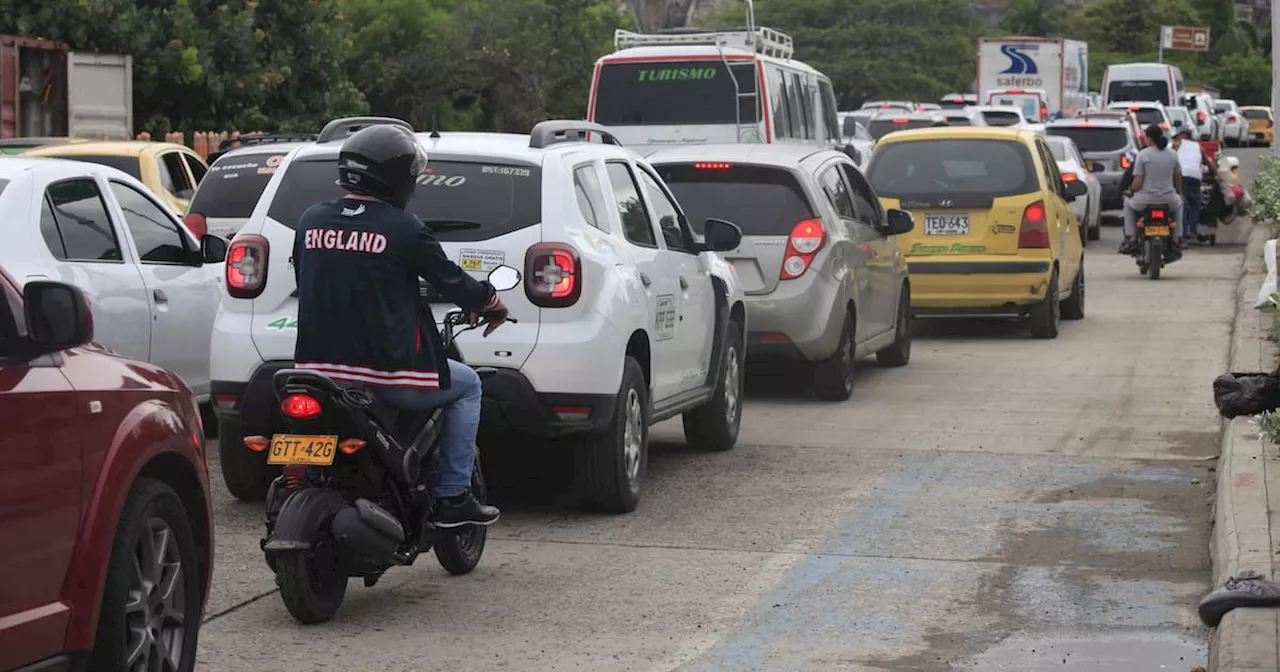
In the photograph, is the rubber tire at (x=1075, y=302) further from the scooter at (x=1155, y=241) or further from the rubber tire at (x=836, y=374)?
the rubber tire at (x=836, y=374)

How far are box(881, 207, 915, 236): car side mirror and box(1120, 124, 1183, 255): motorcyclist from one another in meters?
9.08

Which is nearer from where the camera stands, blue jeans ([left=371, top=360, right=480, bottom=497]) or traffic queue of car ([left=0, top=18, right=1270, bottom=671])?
traffic queue of car ([left=0, top=18, right=1270, bottom=671])

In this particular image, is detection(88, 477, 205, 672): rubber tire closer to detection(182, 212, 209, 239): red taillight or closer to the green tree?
detection(182, 212, 209, 239): red taillight

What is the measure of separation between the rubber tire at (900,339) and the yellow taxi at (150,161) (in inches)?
210

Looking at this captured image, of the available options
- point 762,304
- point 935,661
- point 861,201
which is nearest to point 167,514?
point 935,661

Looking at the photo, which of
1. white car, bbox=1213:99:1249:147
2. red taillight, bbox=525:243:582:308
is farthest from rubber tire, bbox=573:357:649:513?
white car, bbox=1213:99:1249:147

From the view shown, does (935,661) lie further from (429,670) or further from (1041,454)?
(1041,454)

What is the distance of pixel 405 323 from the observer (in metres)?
7.00

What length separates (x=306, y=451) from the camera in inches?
267

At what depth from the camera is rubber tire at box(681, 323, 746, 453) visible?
36.7 ft

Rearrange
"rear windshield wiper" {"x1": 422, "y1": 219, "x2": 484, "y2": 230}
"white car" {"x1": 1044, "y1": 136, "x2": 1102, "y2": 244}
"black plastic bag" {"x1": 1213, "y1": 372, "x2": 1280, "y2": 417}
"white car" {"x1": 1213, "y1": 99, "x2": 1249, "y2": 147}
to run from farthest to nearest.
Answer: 1. "white car" {"x1": 1213, "y1": 99, "x2": 1249, "y2": 147}
2. "white car" {"x1": 1044, "y1": 136, "x2": 1102, "y2": 244}
3. "rear windshield wiper" {"x1": 422, "y1": 219, "x2": 484, "y2": 230}
4. "black plastic bag" {"x1": 1213, "y1": 372, "x2": 1280, "y2": 417}

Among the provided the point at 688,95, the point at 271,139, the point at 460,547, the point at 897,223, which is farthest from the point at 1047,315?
the point at 460,547

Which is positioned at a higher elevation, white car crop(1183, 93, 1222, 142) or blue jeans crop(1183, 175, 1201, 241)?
white car crop(1183, 93, 1222, 142)

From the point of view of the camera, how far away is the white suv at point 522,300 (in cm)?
868
